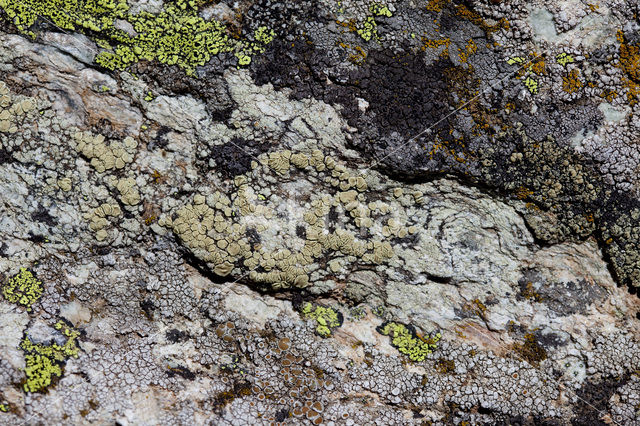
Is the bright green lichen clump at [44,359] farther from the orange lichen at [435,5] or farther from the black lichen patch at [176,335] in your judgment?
the orange lichen at [435,5]

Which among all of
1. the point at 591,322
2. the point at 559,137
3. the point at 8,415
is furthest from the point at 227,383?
the point at 559,137

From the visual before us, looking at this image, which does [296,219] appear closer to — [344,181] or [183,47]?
[344,181]

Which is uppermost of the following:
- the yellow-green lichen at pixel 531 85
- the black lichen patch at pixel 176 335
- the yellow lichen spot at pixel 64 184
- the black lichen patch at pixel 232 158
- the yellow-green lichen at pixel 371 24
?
the yellow-green lichen at pixel 531 85

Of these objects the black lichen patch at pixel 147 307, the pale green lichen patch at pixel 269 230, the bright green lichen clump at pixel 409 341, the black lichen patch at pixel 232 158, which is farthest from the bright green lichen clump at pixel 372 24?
the black lichen patch at pixel 147 307

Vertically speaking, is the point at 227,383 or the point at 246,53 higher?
the point at 246,53

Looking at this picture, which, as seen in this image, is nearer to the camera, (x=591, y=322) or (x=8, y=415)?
(x=8, y=415)
